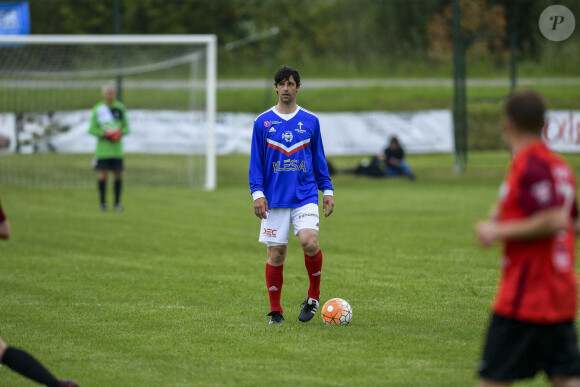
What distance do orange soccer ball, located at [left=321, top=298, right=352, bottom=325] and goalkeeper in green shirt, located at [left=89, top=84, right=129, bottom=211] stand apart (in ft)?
32.4

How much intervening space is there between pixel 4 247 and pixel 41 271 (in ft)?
6.96

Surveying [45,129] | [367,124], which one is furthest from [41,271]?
[367,124]

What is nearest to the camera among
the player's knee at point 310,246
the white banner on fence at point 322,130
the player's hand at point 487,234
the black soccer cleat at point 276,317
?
the player's hand at point 487,234

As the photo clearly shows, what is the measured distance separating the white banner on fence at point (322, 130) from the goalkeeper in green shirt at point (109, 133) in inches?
223

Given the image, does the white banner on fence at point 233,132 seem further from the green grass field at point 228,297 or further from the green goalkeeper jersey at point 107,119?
the green goalkeeper jersey at point 107,119

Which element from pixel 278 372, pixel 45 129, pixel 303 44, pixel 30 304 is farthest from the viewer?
pixel 303 44

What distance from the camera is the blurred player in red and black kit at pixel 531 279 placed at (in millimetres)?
3955

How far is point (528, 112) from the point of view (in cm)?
404

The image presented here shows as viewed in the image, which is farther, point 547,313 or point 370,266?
point 370,266

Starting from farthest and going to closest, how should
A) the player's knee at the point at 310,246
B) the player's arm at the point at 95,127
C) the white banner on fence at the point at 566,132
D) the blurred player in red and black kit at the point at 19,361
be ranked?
1. the white banner on fence at the point at 566,132
2. the player's arm at the point at 95,127
3. the player's knee at the point at 310,246
4. the blurred player in red and black kit at the point at 19,361

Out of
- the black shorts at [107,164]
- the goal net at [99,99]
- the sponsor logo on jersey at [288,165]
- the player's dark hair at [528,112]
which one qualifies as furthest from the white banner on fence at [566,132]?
the player's dark hair at [528,112]

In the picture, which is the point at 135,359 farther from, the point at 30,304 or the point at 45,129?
the point at 45,129

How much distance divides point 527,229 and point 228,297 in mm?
5177

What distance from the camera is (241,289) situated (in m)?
9.12
